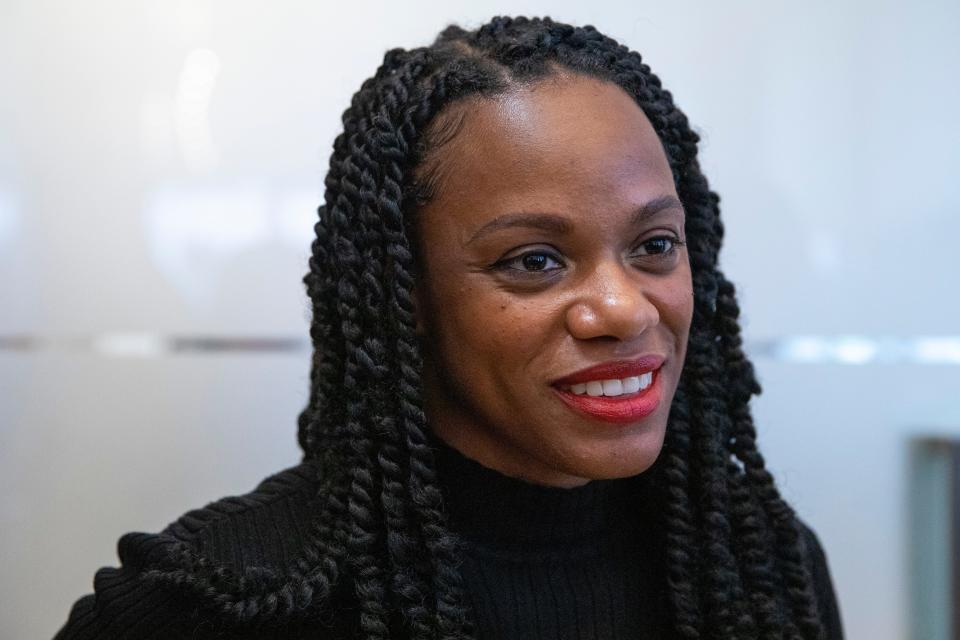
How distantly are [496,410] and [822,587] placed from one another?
0.66 m

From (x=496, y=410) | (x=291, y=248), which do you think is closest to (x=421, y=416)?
(x=496, y=410)

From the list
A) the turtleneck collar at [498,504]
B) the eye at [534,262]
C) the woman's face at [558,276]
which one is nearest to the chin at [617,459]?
the woman's face at [558,276]

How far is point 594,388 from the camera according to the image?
114 cm

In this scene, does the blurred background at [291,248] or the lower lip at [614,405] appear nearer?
the lower lip at [614,405]

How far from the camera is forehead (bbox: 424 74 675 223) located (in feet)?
3.73

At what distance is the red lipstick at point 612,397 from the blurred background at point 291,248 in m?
0.66

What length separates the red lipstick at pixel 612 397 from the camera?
1129mm

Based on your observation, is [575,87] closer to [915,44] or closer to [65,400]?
[915,44]

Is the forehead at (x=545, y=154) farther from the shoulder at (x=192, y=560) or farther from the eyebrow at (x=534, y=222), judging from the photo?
the shoulder at (x=192, y=560)

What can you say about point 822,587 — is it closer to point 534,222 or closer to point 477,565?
point 477,565

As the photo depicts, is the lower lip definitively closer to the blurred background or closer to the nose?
the nose

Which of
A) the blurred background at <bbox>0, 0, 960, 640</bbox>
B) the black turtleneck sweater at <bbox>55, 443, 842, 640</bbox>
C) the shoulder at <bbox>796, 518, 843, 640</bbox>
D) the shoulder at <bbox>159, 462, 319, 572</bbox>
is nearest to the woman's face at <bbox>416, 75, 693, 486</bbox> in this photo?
the black turtleneck sweater at <bbox>55, 443, 842, 640</bbox>

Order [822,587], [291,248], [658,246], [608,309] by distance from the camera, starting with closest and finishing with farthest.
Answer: [608,309] → [658,246] → [822,587] → [291,248]

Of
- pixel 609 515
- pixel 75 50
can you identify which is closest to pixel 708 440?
pixel 609 515
